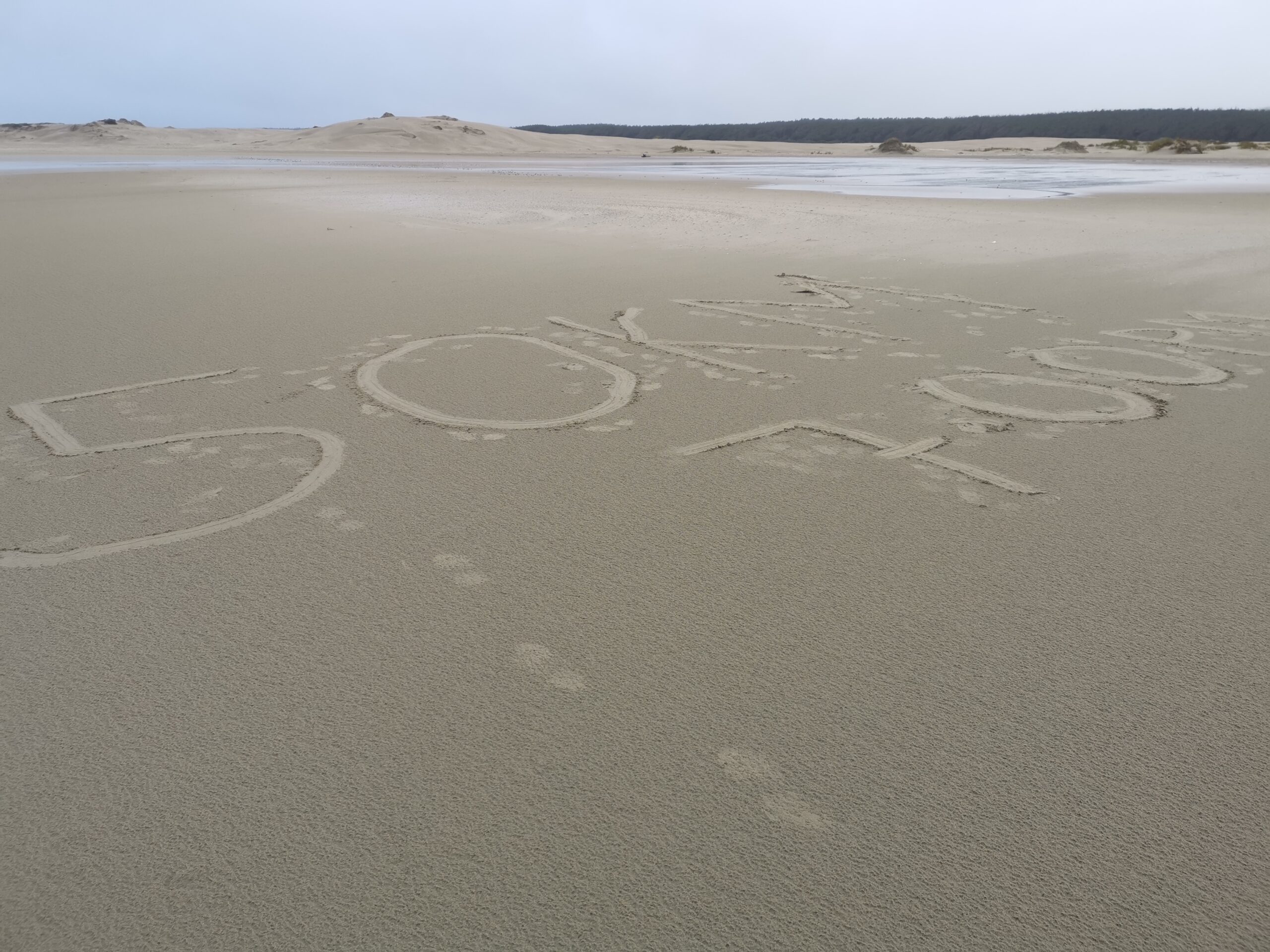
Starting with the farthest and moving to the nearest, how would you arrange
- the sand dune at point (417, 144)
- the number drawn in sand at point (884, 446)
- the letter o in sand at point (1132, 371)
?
the sand dune at point (417, 144) → the letter o in sand at point (1132, 371) → the number drawn in sand at point (884, 446)

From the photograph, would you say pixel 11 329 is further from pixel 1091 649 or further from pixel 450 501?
pixel 1091 649

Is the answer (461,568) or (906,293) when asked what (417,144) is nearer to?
(906,293)

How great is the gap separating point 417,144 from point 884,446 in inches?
1215

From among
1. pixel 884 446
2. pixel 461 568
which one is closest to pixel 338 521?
pixel 461 568

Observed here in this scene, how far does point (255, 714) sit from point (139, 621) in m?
0.34

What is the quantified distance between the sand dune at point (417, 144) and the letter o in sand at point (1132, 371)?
22535mm

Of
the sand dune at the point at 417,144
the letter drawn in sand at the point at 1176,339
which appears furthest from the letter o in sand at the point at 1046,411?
the sand dune at the point at 417,144

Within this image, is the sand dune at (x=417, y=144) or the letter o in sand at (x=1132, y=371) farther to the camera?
the sand dune at (x=417, y=144)

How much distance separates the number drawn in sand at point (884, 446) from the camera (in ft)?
6.02

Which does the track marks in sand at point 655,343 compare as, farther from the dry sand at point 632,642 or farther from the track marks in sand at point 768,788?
the track marks in sand at point 768,788

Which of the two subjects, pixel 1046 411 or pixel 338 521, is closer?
pixel 338 521

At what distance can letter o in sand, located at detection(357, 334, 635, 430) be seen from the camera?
2156mm

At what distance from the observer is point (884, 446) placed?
202 cm

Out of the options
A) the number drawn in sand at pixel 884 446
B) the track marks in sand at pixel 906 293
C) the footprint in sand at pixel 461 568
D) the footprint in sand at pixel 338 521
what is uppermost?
the track marks in sand at pixel 906 293
